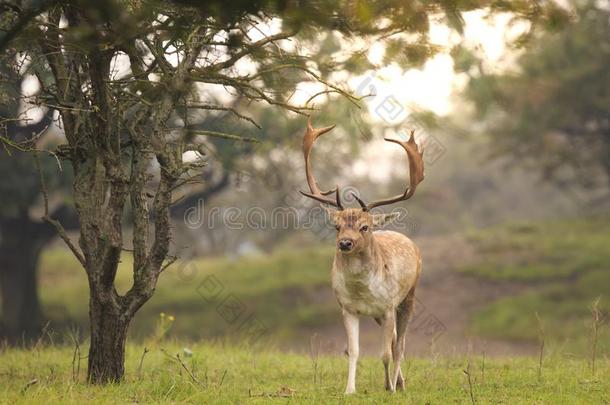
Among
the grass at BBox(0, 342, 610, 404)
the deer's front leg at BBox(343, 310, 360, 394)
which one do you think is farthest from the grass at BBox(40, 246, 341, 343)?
the deer's front leg at BBox(343, 310, 360, 394)

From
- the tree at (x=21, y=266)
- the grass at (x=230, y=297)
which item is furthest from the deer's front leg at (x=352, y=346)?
the tree at (x=21, y=266)

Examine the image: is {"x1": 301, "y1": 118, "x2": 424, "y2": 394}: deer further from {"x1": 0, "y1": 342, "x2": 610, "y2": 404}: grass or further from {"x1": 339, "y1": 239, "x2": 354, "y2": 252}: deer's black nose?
{"x1": 0, "y1": 342, "x2": 610, "y2": 404}: grass

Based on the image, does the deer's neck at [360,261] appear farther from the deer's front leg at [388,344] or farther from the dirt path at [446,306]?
the dirt path at [446,306]

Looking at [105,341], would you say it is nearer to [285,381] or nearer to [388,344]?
[285,381]

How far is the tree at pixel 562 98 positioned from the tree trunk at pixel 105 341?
1459 centimetres

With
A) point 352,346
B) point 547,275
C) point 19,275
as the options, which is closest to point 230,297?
point 19,275

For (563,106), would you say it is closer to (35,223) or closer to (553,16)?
(35,223)

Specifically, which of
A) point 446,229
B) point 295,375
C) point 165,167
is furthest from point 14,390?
point 446,229

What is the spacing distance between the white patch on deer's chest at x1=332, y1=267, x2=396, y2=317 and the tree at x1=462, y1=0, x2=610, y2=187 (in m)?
13.7

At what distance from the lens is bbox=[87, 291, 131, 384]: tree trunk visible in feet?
27.5

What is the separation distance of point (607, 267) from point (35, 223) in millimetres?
14974

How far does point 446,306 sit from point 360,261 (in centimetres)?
1391

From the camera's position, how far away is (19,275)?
20.8 m

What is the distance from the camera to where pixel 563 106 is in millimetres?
23844
